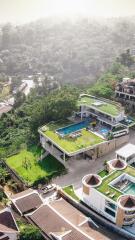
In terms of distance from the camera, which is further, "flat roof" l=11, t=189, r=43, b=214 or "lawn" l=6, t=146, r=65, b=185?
"lawn" l=6, t=146, r=65, b=185

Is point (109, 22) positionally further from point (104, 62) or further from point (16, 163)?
point (16, 163)

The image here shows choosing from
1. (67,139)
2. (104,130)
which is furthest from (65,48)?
(67,139)

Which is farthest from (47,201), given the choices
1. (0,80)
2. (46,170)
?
(0,80)

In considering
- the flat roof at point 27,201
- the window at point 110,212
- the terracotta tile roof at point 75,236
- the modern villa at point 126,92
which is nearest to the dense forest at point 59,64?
the modern villa at point 126,92

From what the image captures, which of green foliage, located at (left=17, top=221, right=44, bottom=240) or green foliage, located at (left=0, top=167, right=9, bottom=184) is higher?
green foliage, located at (left=17, top=221, right=44, bottom=240)

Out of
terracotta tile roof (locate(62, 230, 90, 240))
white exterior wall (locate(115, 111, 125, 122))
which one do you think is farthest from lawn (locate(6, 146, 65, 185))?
terracotta tile roof (locate(62, 230, 90, 240))

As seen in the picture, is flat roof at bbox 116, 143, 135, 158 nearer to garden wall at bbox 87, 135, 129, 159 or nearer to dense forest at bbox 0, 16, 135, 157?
garden wall at bbox 87, 135, 129, 159
